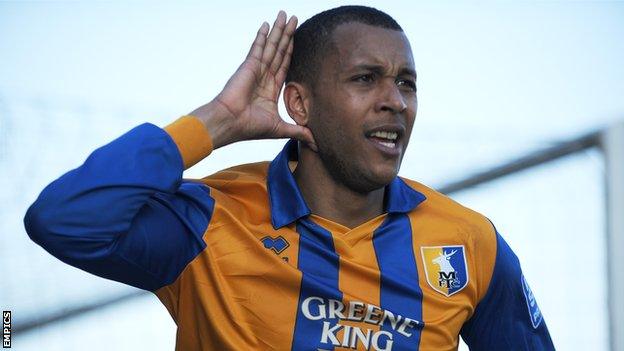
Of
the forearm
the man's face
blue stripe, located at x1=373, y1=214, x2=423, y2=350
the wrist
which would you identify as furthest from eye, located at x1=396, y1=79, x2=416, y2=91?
the forearm

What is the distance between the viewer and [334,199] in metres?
2.68

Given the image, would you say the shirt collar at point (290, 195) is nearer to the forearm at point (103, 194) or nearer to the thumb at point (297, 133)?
the thumb at point (297, 133)

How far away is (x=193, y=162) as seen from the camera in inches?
94.7

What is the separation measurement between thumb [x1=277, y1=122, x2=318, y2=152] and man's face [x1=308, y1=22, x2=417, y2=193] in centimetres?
2

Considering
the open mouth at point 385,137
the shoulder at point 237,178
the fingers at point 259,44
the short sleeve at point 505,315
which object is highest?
the fingers at point 259,44

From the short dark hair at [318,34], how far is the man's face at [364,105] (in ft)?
0.09

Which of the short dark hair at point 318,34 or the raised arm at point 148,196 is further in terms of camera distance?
the short dark hair at point 318,34

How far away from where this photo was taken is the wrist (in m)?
2.45

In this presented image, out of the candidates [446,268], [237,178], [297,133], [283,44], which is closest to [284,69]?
[283,44]

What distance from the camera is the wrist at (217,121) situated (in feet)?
8.05

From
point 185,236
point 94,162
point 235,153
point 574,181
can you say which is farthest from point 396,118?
point 574,181

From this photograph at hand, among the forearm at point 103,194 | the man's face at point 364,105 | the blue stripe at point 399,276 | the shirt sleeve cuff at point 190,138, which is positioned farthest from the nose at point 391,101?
the forearm at point 103,194

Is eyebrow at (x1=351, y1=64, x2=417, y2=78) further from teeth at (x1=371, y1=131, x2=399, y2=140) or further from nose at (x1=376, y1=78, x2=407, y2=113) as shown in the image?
teeth at (x1=371, y1=131, x2=399, y2=140)

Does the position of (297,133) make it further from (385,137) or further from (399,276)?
(399,276)
